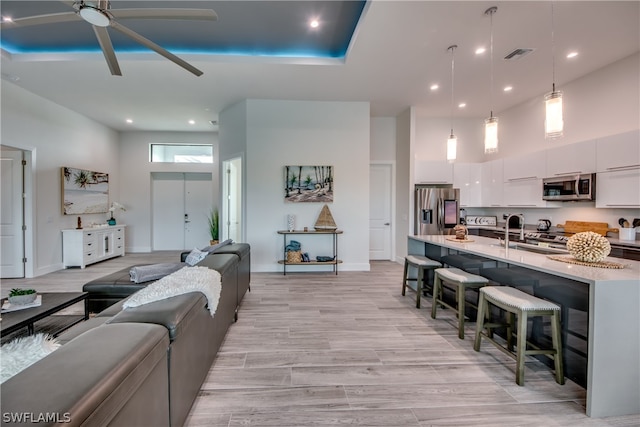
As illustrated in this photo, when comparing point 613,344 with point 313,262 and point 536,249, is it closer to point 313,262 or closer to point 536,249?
point 536,249

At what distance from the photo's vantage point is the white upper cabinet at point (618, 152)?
3291 millimetres

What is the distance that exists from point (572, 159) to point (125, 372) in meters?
5.41

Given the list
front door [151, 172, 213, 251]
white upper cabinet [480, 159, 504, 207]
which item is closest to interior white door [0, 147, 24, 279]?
front door [151, 172, 213, 251]

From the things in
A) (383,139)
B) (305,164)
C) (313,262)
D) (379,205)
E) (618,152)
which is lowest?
(313,262)

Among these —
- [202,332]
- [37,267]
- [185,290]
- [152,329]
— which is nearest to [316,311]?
[202,332]

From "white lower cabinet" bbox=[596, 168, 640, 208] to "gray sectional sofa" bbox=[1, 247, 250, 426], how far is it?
475 cm

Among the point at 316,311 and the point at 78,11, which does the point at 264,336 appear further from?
the point at 78,11

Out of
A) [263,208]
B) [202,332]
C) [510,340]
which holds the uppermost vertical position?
[263,208]

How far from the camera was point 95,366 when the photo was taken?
2.86 feet

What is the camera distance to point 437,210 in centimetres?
548

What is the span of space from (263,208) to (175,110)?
2717 mm

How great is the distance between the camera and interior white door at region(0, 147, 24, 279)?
187 inches

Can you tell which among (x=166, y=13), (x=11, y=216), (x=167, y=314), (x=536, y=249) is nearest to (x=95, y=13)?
(x=166, y=13)

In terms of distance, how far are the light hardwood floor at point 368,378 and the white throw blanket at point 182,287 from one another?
0.66m
